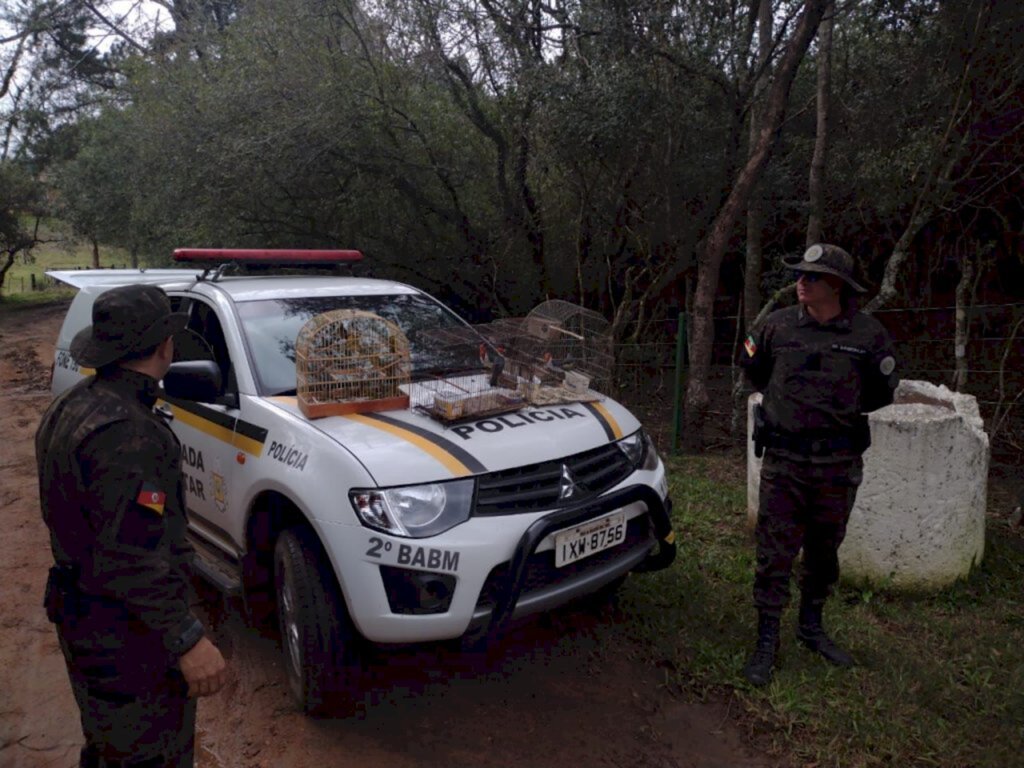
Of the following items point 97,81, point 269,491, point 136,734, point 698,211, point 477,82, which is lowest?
point 136,734

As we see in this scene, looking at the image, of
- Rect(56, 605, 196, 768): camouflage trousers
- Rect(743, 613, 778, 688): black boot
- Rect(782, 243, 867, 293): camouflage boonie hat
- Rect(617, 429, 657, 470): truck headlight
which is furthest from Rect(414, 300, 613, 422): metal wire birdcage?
Rect(56, 605, 196, 768): camouflage trousers

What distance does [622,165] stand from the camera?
796 centimetres

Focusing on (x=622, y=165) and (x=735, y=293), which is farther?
(x=735, y=293)

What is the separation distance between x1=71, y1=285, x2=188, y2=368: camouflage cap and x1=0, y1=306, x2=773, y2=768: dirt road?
1806 mm

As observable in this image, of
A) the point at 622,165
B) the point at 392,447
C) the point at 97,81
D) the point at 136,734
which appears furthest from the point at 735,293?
the point at 97,81

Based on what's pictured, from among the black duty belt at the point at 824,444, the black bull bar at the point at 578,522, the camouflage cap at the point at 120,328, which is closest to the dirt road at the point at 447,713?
the black bull bar at the point at 578,522

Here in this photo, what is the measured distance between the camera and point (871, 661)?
11.5 ft

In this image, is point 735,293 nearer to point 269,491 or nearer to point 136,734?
point 269,491

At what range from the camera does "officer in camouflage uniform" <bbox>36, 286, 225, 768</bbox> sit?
2.00 meters

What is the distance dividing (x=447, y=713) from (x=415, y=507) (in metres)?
1.00

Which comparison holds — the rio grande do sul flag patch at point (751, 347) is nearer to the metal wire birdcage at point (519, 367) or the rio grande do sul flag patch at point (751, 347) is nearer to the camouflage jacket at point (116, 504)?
the metal wire birdcage at point (519, 367)

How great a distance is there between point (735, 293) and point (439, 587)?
942 centimetres

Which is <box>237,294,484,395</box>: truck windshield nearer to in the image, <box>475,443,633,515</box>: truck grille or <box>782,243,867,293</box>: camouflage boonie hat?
<box>475,443,633,515</box>: truck grille

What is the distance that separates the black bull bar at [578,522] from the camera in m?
2.94
